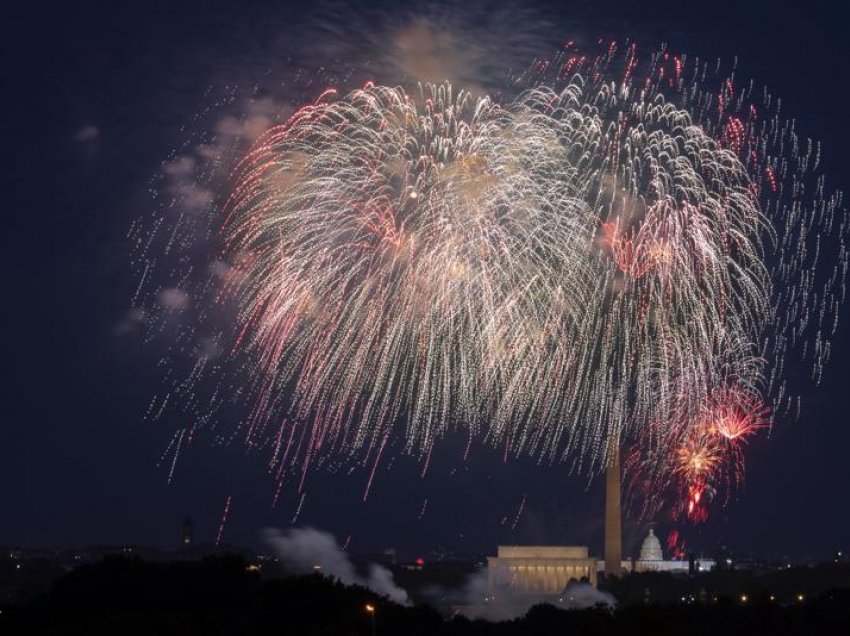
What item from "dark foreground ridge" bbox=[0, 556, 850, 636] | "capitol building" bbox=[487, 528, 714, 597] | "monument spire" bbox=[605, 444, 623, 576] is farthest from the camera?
"capitol building" bbox=[487, 528, 714, 597]

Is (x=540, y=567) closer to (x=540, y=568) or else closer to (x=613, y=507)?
(x=540, y=568)

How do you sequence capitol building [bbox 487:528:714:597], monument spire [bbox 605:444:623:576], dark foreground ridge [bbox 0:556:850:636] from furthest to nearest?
1. capitol building [bbox 487:528:714:597]
2. monument spire [bbox 605:444:623:576]
3. dark foreground ridge [bbox 0:556:850:636]

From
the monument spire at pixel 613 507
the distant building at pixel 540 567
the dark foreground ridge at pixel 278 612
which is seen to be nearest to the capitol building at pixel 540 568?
the distant building at pixel 540 567

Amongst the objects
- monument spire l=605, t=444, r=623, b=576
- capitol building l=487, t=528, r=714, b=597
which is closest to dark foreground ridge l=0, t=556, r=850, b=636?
monument spire l=605, t=444, r=623, b=576

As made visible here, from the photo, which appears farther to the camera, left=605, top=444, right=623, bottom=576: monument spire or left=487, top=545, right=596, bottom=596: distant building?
left=487, top=545, right=596, bottom=596: distant building

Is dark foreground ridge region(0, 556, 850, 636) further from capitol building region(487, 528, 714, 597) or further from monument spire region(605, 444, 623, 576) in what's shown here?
capitol building region(487, 528, 714, 597)

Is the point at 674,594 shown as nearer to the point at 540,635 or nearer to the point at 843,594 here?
the point at 843,594
